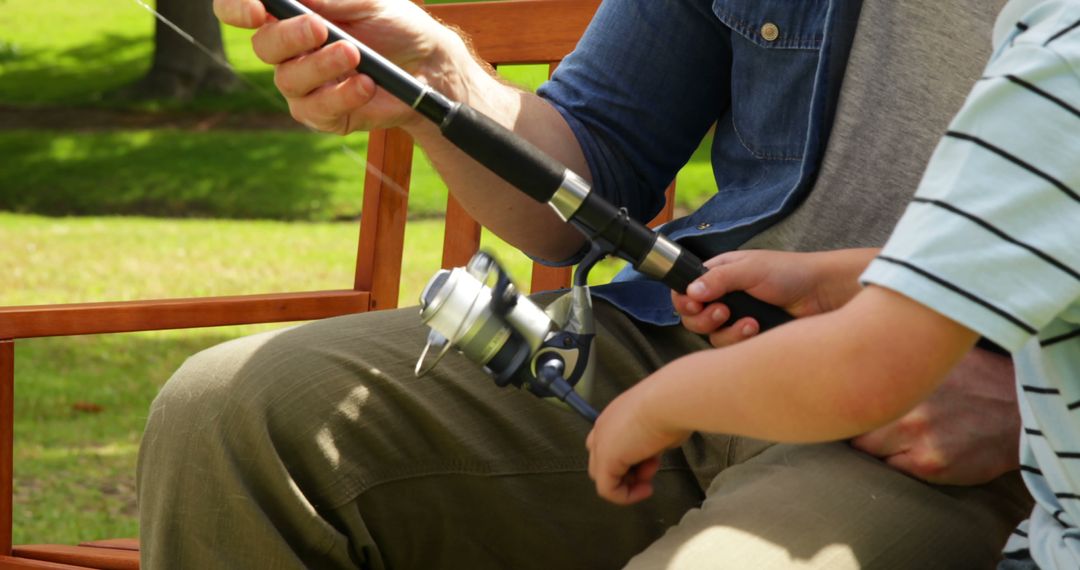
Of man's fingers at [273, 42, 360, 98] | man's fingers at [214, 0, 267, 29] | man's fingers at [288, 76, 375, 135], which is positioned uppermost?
man's fingers at [214, 0, 267, 29]

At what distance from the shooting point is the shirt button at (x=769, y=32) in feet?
5.44

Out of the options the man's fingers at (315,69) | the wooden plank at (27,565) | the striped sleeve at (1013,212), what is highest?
the striped sleeve at (1013,212)

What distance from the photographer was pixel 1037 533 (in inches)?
45.8

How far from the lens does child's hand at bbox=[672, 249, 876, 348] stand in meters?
1.43

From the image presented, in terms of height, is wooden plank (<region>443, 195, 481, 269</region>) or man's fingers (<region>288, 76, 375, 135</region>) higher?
man's fingers (<region>288, 76, 375, 135</region>)

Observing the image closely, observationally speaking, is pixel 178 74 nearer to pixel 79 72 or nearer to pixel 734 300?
pixel 79 72

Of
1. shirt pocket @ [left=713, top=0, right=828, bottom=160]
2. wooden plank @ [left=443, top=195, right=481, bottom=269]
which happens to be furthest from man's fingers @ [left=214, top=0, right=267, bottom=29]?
wooden plank @ [left=443, top=195, right=481, bottom=269]

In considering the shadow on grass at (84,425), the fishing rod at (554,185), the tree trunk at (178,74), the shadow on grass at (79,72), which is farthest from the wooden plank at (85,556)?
the shadow on grass at (79,72)

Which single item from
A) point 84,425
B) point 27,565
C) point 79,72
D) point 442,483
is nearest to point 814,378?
point 442,483

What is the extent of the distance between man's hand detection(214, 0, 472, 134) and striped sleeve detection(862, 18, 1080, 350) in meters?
0.71

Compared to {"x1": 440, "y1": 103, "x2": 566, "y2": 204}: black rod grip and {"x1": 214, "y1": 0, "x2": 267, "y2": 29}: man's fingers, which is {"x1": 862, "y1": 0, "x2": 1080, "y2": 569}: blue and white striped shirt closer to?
{"x1": 440, "y1": 103, "x2": 566, "y2": 204}: black rod grip

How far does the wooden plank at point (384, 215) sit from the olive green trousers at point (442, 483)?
2.03 ft

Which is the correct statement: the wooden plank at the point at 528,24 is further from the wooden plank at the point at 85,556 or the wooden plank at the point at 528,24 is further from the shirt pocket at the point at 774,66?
the wooden plank at the point at 85,556

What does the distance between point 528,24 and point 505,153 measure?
85 centimetres
